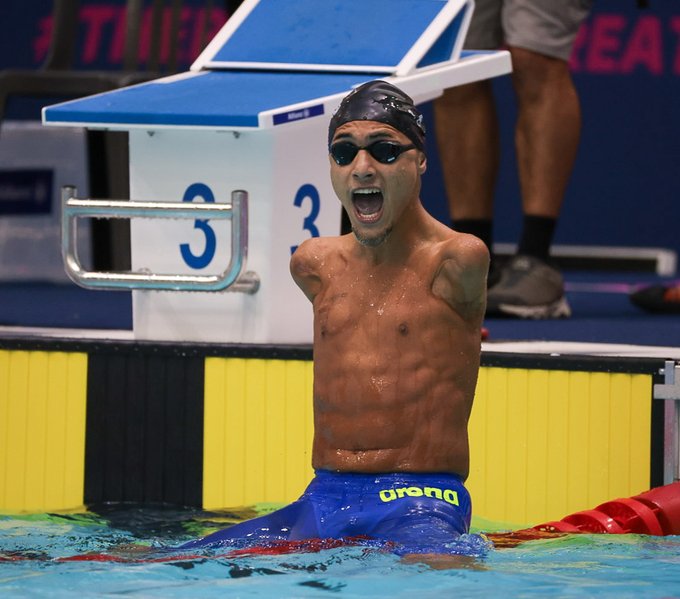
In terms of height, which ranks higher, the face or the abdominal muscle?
the face

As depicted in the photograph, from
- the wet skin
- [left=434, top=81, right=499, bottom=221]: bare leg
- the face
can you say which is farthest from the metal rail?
[left=434, top=81, right=499, bottom=221]: bare leg

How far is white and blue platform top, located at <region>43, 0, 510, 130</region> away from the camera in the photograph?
3742 mm

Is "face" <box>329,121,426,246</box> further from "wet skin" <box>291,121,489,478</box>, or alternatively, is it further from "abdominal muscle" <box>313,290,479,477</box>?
"abdominal muscle" <box>313,290,479,477</box>

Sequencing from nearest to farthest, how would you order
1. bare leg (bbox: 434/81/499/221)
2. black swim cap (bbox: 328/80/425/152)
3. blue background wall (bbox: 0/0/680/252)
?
1. black swim cap (bbox: 328/80/425/152)
2. bare leg (bbox: 434/81/499/221)
3. blue background wall (bbox: 0/0/680/252)

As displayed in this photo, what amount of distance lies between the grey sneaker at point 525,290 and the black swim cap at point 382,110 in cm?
169

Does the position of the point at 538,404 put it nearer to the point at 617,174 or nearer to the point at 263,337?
the point at 263,337

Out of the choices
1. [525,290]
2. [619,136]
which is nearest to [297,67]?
[525,290]

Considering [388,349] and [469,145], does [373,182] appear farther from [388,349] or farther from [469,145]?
[469,145]

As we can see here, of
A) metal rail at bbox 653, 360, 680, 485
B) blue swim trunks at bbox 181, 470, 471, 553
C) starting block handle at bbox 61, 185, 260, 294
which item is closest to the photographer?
blue swim trunks at bbox 181, 470, 471, 553

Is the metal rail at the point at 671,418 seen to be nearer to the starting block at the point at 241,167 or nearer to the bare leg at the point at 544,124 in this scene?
the starting block at the point at 241,167

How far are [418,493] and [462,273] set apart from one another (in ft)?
1.38

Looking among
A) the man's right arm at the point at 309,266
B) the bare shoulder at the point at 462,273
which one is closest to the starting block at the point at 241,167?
the man's right arm at the point at 309,266

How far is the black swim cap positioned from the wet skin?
2 centimetres

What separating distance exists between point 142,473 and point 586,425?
117 cm
